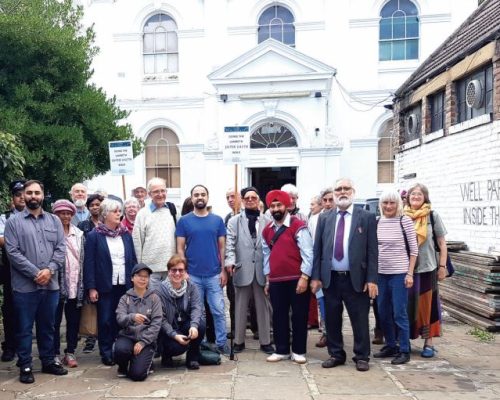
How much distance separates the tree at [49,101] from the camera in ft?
31.4

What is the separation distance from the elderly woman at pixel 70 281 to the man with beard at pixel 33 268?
298 mm

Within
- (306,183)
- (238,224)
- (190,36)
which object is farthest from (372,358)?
(190,36)

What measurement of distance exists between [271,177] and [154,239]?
13.2 meters

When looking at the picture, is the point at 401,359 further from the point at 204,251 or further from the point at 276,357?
the point at 204,251

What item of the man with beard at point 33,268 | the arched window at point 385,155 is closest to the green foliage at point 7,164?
the man with beard at point 33,268

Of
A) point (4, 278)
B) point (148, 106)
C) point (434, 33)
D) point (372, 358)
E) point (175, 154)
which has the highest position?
point (434, 33)

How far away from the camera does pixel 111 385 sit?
512 cm

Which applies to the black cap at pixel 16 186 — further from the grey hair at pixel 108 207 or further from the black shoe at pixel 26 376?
the black shoe at pixel 26 376

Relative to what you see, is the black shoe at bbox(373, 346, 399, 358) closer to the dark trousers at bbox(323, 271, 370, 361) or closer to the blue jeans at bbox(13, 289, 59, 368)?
the dark trousers at bbox(323, 271, 370, 361)

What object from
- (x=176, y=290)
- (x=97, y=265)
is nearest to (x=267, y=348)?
(x=176, y=290)

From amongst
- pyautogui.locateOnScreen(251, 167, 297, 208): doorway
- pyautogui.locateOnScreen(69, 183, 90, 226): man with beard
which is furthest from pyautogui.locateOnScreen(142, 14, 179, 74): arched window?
pyautogui.locateOnScreen(69, 183, 90, 226): man with beard

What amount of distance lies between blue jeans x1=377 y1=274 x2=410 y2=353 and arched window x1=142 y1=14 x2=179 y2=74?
50.7ft

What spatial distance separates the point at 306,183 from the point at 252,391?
41.2 ft

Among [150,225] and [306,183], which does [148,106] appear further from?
[150,225]
